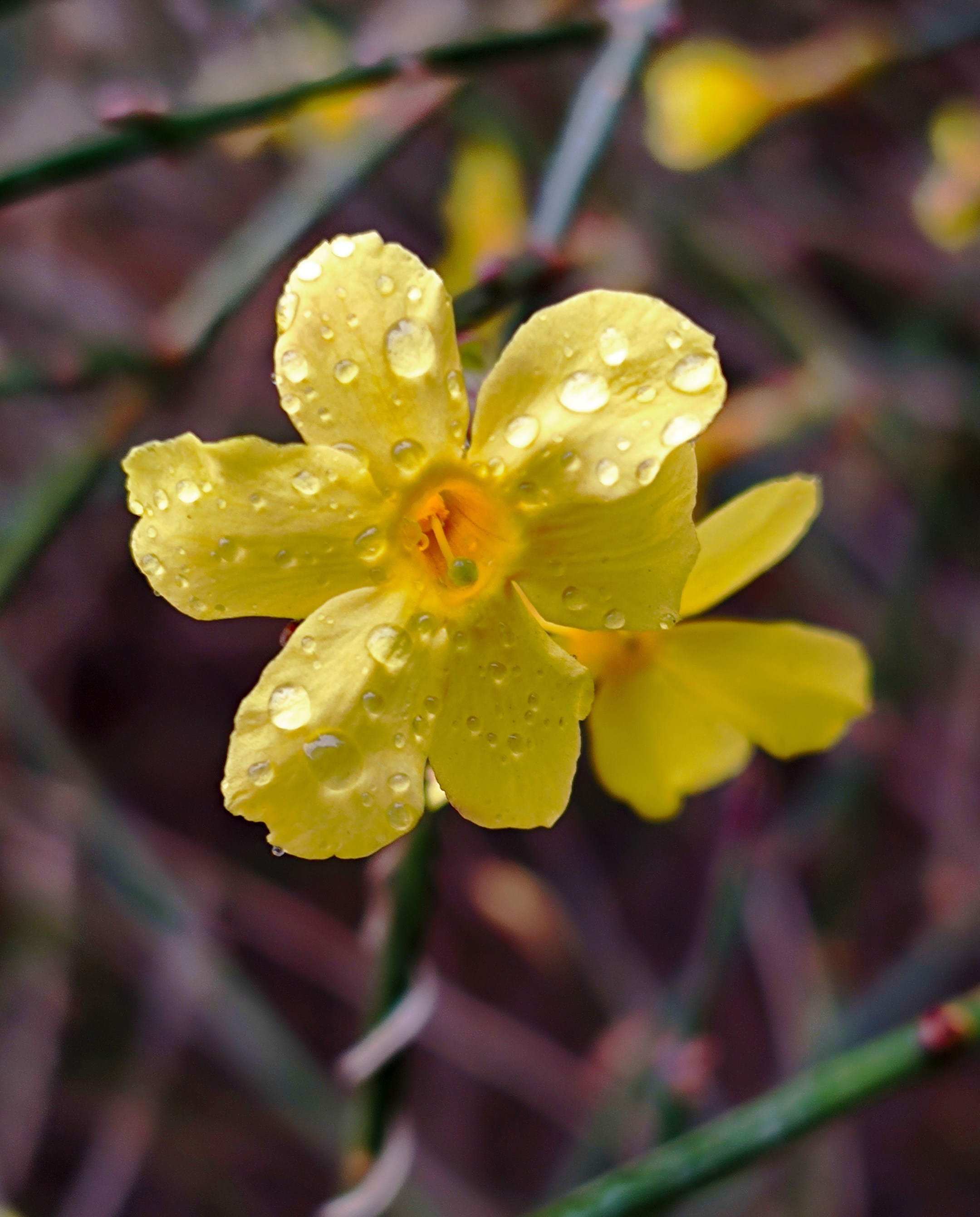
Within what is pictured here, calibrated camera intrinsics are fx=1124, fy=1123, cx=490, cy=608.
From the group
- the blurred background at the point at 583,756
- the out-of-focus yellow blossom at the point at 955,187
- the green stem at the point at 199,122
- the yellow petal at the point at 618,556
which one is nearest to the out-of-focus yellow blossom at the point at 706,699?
the yellow petal at the point at 618,556

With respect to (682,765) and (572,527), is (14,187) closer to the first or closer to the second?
(572,527)

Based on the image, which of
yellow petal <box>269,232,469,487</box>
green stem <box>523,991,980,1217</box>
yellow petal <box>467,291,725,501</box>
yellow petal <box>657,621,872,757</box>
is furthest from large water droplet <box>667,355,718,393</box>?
green stem <box>523,991,980,1217</box>

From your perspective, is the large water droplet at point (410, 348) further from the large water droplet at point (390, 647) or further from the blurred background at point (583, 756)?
the blurred background at point (583, 756)

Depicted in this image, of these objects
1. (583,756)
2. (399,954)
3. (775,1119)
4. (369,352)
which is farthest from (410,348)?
(583,756)

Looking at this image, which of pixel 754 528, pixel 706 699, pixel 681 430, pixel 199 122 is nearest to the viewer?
pixel 681 430

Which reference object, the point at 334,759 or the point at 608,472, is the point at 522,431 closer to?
the point at 608,472

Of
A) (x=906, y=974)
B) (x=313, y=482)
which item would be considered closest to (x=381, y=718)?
(x=313, y=482)
